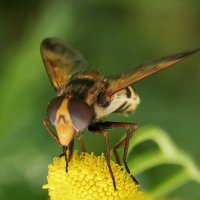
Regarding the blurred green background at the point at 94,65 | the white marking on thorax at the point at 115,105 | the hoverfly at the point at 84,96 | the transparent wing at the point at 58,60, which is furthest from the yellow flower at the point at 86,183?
the blurred green background at the point at 94,65

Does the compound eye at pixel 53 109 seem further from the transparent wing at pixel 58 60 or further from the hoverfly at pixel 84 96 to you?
the transparent wing at pixel 58 60

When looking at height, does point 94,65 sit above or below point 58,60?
above

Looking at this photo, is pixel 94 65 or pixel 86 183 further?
pixel 94 65

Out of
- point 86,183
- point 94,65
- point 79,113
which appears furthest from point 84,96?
point 94,65

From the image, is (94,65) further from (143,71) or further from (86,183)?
Answer: (86,183)

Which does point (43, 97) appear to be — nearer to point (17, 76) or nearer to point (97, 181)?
point (17, 76)

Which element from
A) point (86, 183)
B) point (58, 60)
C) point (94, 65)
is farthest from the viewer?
point (94, 65)

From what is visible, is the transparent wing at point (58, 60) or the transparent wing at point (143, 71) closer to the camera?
the transparent wing at point (143, 71)
